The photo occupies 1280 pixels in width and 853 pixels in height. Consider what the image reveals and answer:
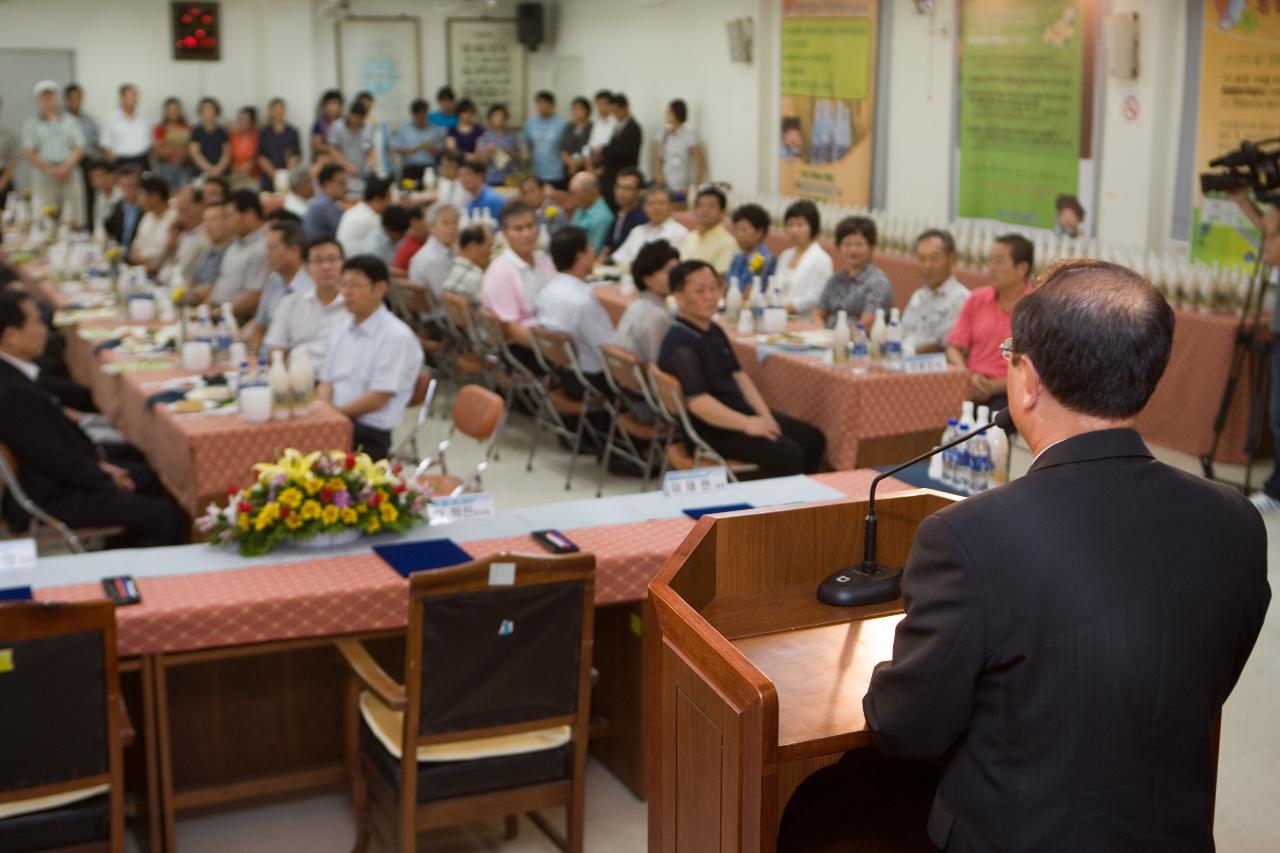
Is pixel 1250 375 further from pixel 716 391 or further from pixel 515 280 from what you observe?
pixel 515 280

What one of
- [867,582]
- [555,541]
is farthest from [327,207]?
[867,582]

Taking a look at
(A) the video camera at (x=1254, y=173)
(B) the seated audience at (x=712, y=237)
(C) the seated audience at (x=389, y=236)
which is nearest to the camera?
(A) the video camera at (x=1254, y=173)

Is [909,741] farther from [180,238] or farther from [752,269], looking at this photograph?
[180,238]

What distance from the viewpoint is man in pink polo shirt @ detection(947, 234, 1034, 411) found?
632 centimetres

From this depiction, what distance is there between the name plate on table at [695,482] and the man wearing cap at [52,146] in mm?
13274

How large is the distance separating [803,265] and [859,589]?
236 inches

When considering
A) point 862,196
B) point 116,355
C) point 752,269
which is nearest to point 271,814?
point 116,355

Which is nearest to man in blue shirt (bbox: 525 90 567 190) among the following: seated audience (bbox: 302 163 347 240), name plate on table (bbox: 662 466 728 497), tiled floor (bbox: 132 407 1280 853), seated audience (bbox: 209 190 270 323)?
seated audience (bbox: 302 163 347 240)

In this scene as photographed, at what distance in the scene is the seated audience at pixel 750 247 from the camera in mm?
8344

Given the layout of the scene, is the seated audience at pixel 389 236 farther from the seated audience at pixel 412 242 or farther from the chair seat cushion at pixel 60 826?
the chair seat cushion at pixel 60 826

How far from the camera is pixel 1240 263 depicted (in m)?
8.03

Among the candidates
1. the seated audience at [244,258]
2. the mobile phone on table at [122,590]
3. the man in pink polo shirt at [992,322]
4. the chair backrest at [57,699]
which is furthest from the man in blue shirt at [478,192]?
the chair backrest at [57,699]

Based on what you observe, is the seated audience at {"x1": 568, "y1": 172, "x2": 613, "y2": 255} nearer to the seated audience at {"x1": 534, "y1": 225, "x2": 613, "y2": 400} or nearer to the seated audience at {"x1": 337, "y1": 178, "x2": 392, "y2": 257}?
the seated audience at {"x1": 337, "y1": 178, "x2": 392, "y2": 257}

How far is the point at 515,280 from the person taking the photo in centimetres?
794
